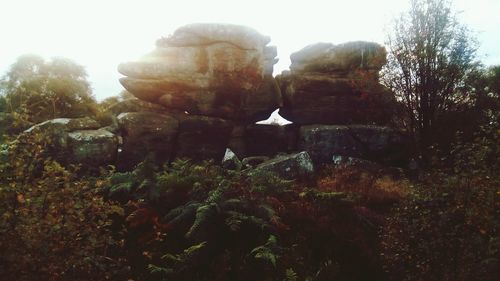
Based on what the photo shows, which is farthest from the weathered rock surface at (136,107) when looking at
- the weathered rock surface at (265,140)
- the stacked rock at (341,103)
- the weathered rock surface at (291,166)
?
the weathered rock surface at (291,166)

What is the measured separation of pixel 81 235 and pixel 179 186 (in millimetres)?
5417

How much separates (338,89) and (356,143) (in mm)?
4004

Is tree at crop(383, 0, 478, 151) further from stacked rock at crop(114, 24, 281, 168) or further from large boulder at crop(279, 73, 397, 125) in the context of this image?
stacked rock at crop(114, 24, 281, 168)

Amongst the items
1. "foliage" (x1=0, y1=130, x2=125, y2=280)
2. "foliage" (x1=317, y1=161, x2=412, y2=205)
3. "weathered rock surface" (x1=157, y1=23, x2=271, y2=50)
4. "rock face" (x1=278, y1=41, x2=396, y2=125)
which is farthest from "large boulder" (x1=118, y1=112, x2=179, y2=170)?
"foliage" (x1=0, y1=130, x2=125, y2=280)

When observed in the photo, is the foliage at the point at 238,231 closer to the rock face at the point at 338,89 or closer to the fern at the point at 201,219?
the fern at the point at 201,219

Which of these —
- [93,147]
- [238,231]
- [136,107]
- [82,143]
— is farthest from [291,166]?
[136,107]

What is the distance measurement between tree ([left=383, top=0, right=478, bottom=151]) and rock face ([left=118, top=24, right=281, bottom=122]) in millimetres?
8757

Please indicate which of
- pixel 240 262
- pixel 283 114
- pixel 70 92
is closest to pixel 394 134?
pixel 283 114

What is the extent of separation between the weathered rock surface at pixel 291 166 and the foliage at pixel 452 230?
8888 mm

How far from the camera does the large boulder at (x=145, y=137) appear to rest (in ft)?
65.6

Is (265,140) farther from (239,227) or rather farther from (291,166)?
(239,227)

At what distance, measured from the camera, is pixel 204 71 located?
2314 centimetres

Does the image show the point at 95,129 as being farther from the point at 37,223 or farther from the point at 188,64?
the point at 37,223

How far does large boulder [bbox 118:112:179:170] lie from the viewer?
65.6 ft
